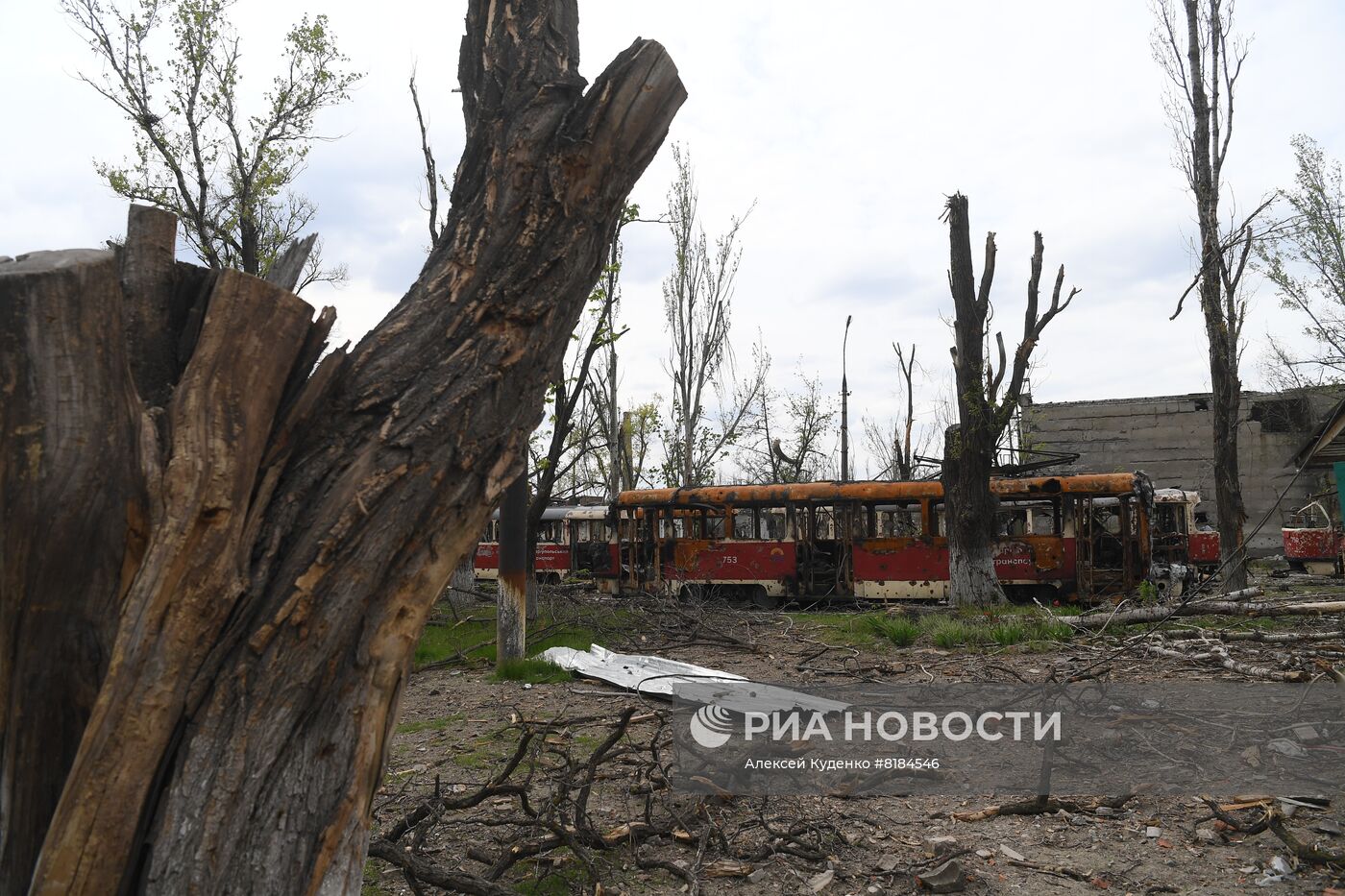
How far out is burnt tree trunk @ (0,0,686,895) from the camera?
1.90 m

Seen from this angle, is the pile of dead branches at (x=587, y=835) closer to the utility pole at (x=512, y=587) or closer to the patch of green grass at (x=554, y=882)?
the patch of green grass at (x=554, y=882)

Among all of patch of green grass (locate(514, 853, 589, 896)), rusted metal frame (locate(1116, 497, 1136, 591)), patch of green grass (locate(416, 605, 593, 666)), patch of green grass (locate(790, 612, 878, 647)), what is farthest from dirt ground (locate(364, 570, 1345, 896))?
rusted metal frame (locate(1116, 497, 1136, 591))

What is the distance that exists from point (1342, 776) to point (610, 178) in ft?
15.6

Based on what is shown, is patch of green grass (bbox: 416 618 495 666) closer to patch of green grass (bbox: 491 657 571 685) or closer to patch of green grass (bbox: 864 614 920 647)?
patch of green grass (bbox: 491 657 571 685)

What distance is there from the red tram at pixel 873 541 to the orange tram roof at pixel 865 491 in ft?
0.08

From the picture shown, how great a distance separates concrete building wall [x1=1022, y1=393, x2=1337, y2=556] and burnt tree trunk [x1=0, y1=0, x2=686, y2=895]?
29.2 metres

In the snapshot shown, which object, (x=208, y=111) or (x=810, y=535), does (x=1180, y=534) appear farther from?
(x=208, y=111)

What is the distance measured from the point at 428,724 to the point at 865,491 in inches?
506

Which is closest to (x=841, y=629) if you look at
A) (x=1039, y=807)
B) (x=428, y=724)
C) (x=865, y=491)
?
(x=865, y=491)

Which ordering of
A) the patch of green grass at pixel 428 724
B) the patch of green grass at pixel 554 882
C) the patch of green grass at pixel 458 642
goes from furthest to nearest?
the patch of green grass at pixel 458 642 < the patch of green grass at pixel 428 724 < the patch of green grass at pixel 554 882

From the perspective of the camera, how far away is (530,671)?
8.48 meters

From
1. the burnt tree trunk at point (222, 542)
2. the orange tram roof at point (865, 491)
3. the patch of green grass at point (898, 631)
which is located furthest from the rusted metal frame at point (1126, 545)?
the burnt tree trunk at point (222, 542)

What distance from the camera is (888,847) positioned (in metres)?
4.05

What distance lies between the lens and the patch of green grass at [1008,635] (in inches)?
362
